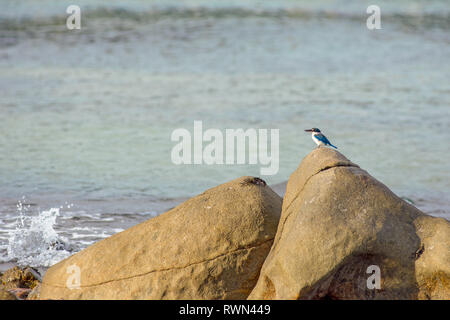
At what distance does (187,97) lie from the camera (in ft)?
57.4

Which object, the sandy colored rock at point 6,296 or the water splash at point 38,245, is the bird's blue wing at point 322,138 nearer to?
the water splash at point 38,245

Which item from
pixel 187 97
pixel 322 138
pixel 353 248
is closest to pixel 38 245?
pixel 322 138

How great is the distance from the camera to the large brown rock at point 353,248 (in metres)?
5.42

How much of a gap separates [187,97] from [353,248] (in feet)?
40.8

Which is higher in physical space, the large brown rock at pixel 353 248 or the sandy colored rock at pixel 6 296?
the large brown rock at pixel 353 248

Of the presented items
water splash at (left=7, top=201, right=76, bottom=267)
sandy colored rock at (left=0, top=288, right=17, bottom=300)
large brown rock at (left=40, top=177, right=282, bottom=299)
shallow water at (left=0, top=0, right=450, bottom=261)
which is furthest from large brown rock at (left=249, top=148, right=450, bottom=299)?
shallow water at (left=0, top=0, right=450, bottom=261)

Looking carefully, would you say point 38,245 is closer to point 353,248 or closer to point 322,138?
point 322,138

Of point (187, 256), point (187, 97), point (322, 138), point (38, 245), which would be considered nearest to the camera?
point (187, 256)

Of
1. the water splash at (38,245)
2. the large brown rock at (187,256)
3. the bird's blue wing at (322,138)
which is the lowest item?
the water splash at (38,245)

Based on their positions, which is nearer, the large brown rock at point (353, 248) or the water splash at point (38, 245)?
the large brown rock at point (353, 248)

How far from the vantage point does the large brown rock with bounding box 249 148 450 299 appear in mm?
5418

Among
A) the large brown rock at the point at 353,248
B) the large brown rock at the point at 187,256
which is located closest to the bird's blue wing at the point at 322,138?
the large brown rock at the point at 187,256

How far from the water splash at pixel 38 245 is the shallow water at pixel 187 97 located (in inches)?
11.0

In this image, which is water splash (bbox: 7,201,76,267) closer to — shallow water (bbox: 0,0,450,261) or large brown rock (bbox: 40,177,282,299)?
shallow water (bbox: 0,0,450,261)
